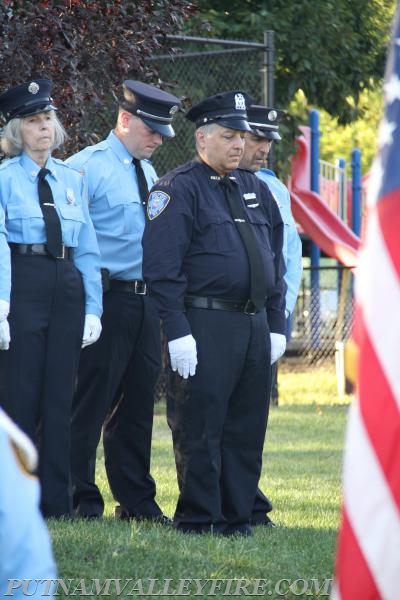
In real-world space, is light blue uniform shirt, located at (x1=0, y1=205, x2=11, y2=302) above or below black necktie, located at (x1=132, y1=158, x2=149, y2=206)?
below

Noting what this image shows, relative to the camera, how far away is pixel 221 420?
6.50m

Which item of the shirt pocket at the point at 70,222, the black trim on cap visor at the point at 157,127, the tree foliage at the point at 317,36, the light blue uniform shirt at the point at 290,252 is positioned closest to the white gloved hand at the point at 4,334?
the shirt pocket at the point at 70,222

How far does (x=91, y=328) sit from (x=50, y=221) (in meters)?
0.59

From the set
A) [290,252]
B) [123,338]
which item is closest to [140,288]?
[123,338]

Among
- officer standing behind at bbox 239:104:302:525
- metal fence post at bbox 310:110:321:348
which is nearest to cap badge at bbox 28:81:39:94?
officer standing behind at bbox 239:104:302:525

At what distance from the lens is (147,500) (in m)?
7.23

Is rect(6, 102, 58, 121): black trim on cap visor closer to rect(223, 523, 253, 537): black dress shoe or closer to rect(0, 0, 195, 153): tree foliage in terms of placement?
rect(0, 0, 195, 153): tree foliage

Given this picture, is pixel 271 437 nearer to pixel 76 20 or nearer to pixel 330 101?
pixel 76 20

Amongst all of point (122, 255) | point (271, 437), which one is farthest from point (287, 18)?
point (122, 255)

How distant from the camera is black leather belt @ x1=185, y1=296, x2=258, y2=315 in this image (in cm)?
645

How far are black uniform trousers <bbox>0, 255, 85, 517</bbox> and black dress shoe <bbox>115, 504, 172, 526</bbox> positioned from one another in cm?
49

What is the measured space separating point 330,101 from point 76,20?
416 inches

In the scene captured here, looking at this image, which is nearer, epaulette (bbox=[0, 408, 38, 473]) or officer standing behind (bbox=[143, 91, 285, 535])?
epaulette (bbox=[0, 408, 38, 473])

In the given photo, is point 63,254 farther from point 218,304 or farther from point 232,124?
point 232,124
